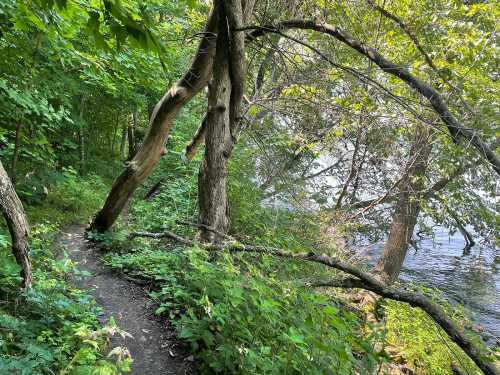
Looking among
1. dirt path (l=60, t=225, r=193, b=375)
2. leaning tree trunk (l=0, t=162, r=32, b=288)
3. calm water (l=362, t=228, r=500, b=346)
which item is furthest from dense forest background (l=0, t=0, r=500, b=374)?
calm water (l=362, t=228, r=500, b=346)

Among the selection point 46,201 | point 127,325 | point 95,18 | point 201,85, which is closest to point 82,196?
point 46,201

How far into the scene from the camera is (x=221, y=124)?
461 centimetres

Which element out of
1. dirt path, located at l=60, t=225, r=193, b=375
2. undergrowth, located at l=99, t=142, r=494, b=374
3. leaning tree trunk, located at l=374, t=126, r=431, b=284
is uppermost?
leaning tree trunk, located at l=374, t=126, r=431, b=284

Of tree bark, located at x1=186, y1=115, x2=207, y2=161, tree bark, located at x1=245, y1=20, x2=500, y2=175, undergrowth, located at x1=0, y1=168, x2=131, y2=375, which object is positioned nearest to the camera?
undergrowth, located at x1=0, y1=168, x2=131, y2=375

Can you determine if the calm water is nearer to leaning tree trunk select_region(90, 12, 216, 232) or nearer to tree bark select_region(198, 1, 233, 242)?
tree bark select_region(198, 1, 233, 242)

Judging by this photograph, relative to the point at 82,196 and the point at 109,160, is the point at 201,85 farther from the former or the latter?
the point at 109,160

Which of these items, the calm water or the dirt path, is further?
the calm water

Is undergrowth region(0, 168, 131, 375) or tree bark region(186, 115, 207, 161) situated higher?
tree bark region(186, 115, 207, 161)

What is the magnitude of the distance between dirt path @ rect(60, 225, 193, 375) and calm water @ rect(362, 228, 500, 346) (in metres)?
6.47

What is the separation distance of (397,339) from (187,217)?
154 inches

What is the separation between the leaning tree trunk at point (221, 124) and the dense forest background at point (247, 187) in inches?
0.7

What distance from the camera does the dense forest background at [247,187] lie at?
275 cm

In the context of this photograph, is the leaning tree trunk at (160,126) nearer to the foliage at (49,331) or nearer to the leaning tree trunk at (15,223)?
the foliage at (49,331)

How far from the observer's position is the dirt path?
3.25 m
